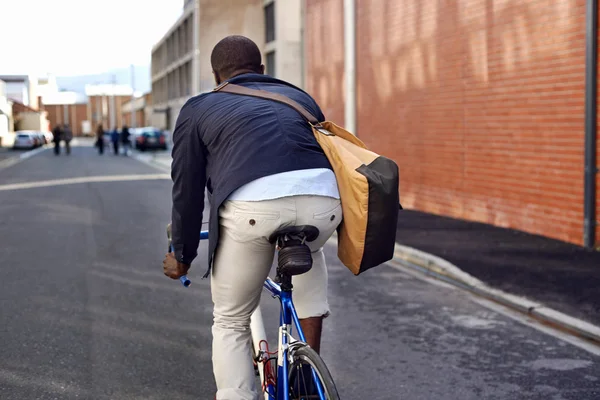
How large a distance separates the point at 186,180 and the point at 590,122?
732 cm

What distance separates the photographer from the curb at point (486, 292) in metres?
6.17

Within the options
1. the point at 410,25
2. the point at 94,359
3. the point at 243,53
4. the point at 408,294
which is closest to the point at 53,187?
the point at 410,25

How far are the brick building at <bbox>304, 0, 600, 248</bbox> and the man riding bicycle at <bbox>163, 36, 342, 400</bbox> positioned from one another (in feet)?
23.9

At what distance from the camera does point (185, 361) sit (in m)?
5.30

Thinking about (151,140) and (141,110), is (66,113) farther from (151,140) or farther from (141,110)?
(151,140)

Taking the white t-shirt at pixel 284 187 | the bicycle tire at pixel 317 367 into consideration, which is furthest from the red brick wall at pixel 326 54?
the bicycle tire at pixel 317 367

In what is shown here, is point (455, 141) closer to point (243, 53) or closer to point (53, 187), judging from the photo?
point (243, 53)

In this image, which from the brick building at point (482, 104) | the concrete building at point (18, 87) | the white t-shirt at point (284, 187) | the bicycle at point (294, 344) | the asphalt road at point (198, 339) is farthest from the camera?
the concrete building at point (18, 87)

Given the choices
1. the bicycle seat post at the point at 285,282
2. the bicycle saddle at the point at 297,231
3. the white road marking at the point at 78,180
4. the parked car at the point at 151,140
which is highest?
the bicycle saddle at the point at 297,231

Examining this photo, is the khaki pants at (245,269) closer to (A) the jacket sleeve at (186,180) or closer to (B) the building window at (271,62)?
(A) the jacket sleeve at (186,180)

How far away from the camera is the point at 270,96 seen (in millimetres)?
3299

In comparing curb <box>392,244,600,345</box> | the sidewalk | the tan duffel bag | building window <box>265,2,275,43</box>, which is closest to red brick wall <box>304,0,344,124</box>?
the sidewalk

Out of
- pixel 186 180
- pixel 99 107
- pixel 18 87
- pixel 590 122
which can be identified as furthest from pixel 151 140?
pixel 99 107

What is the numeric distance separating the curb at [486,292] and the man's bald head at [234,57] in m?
3.60
